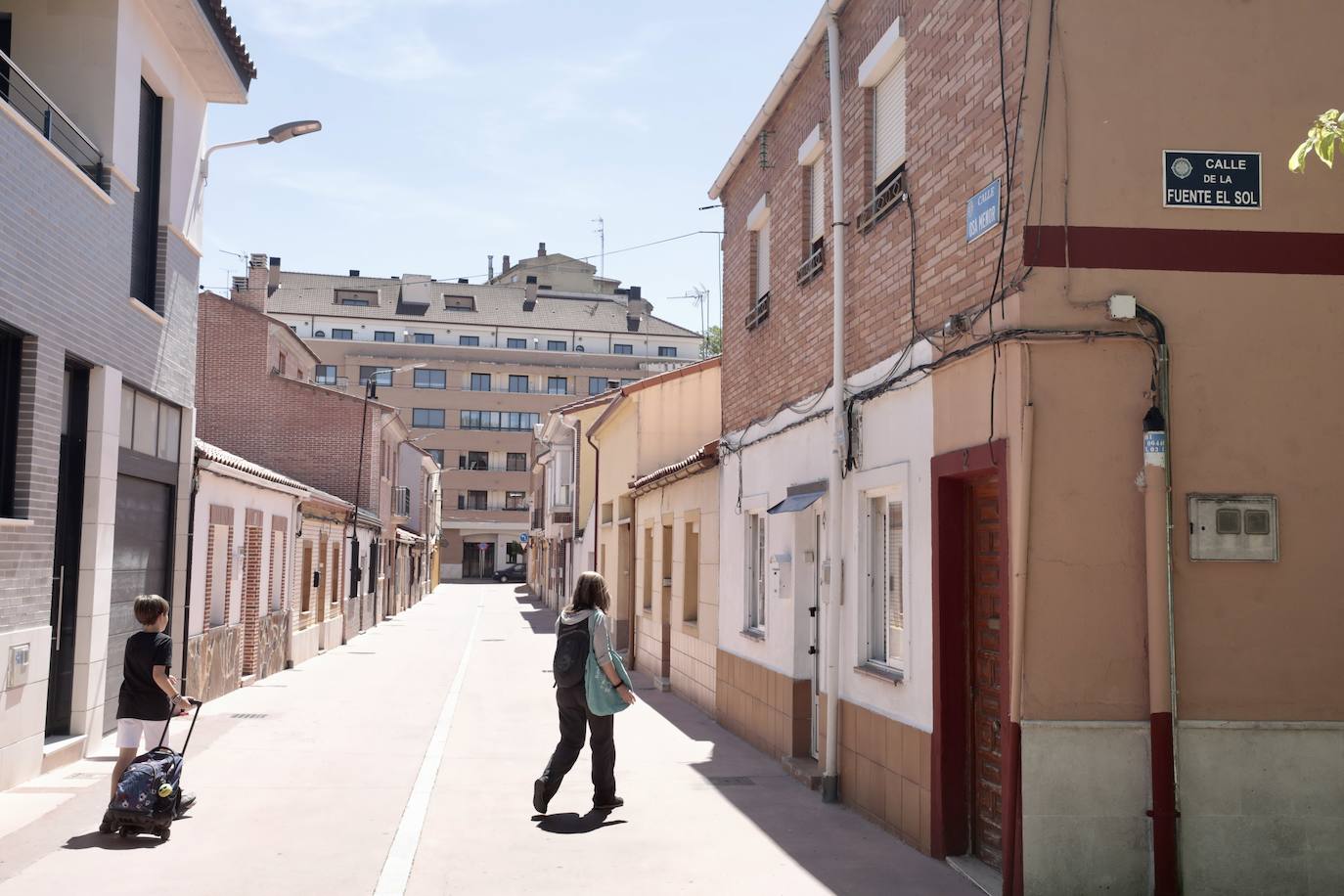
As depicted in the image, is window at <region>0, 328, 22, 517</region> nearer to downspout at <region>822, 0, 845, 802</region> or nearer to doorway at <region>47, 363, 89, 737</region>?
doorway at <region>47, 363, 89, 737</region>

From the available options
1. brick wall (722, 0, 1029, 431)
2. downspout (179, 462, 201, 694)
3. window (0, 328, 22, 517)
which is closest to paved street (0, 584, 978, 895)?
downspout (179, 462, 201, 694)

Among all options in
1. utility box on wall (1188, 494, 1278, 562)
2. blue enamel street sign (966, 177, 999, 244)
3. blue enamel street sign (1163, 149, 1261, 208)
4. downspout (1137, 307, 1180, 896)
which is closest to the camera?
downspout (1137, 307, 1180, 896)

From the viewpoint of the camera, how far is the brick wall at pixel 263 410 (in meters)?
31.4

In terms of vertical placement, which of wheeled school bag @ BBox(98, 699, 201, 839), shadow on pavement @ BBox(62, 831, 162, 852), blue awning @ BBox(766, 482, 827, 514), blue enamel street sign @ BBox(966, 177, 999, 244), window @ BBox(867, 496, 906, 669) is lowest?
shadow on pavement @ BBox(62, 831, 162, 852)

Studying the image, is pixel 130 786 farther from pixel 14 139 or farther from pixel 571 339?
pixel 571 339

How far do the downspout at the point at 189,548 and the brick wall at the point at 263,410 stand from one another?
17.5 m

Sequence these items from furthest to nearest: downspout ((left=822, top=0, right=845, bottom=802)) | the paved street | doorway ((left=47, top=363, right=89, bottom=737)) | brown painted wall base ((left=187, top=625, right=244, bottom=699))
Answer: brown painted wall base ((left=187, top=625, right=244, bottom=699)), doorway ((left=47, top=363, right=89, bottom=737)), downspout ((left=822, top=0, right=845, bottom=802)), the paved street

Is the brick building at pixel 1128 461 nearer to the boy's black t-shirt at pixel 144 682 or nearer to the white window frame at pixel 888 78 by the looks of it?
the white window frame at pixel 888 78

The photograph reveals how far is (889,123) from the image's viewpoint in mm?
8914

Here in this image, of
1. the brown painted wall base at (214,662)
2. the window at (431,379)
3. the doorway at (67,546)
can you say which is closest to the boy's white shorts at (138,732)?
the doorway at (67,546)

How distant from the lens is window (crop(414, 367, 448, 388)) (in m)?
77.0

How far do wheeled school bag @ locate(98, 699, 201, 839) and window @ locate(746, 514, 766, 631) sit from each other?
6.45 meters

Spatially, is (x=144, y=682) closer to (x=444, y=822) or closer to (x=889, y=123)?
(x=444, y=822)

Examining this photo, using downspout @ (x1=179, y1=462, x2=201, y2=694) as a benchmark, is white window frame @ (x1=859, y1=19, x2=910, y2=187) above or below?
above
